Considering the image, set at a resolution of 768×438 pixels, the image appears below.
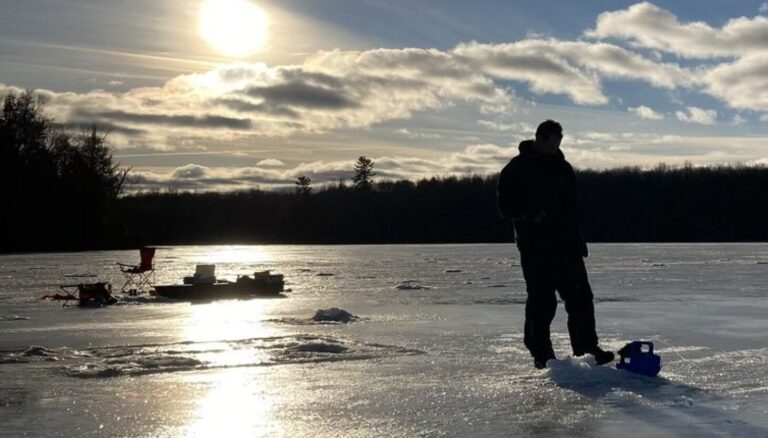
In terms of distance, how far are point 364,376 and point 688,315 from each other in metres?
6.07

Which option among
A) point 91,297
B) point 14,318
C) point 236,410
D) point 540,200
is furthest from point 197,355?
point 91,297

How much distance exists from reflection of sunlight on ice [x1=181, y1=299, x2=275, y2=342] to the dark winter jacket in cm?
371

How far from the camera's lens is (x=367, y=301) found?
14641 mm

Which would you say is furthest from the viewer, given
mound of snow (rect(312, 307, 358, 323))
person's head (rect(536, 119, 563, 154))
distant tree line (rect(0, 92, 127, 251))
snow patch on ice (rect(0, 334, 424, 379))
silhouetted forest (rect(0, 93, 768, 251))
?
silhouetted forest (rect(0, 93, 768, 251))

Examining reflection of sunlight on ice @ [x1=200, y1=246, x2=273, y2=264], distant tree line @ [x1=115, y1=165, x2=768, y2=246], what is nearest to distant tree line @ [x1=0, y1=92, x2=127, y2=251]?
reflection of sunlight on ice @ [x1=200, y1=246, x2=273, y2=264]

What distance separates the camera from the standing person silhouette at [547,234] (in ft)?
18.2

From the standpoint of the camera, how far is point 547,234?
5586 millimetres

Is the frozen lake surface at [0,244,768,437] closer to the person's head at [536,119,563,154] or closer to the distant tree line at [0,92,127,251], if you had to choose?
the person's head at [536,119,563,154]

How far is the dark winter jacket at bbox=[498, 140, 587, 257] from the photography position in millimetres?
5539

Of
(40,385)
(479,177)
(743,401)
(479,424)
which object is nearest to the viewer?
(479,424)

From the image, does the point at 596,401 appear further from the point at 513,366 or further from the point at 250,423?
the point at 250,423

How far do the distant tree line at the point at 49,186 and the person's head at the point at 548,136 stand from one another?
62.8 metres

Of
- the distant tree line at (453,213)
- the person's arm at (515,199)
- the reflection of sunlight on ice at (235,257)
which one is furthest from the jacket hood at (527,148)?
the distant tree line at (453,213)

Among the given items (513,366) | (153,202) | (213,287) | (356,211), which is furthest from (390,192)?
(513,366)
